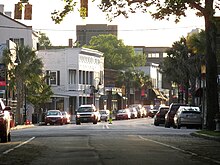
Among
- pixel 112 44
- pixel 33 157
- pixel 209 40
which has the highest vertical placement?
pixel 112 44

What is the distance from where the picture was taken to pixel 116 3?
32594 mm

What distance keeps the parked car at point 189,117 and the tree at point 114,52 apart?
8885 centimetres

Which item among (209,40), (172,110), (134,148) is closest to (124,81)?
(172,110)

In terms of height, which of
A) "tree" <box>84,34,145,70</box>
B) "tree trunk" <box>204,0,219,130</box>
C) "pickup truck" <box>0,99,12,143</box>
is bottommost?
"pickup truck" <box>0,99,12,143</box>

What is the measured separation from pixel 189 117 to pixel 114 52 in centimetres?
9309

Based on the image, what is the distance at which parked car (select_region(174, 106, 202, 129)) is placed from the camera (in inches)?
1784

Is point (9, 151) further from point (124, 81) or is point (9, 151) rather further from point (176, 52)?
point (124, 81)

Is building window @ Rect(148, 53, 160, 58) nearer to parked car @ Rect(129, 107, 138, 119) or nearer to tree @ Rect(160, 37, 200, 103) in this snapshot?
parked car @ Rect(129, 107, 138, 119)

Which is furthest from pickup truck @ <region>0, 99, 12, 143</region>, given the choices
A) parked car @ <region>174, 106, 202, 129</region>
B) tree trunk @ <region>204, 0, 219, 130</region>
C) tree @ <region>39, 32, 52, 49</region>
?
tree @ <region>39, 32, 52, 49</region>

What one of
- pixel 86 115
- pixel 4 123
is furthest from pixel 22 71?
pixel 4 123

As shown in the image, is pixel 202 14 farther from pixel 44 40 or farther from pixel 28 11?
pixel 44 40

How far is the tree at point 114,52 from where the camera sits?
5340 inches

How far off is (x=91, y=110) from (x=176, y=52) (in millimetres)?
12518

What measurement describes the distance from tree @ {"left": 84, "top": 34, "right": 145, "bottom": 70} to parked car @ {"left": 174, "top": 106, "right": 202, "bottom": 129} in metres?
88.8
